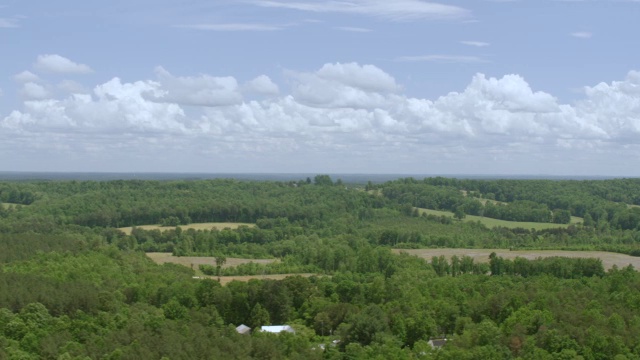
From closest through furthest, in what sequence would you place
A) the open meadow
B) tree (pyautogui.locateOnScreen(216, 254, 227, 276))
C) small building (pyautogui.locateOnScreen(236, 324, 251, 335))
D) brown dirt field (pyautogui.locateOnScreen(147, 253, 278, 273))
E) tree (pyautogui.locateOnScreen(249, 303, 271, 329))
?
small building (pyautogui.locateOnScreen(236, 324, 251, 335))
tree (pyautogui.locateOnScreen(249, 303, 271, 329))
tree (pyautogui.locateOnScreen(216, 254, 227, 276))
the open meadow
brown dirt field (pyautogui.locateOnScreen(147, 253, 278, 273))

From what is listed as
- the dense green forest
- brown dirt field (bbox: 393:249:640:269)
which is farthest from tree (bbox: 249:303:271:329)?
brown dirt field (bbox: 393:249:640:269)

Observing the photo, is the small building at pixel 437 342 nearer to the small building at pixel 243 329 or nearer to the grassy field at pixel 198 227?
the small building at pixel 243 329

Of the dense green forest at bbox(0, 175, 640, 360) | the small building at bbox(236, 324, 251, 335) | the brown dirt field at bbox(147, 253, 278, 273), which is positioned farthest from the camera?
the brown dirt field at bbox(147, 253, 278, 273)

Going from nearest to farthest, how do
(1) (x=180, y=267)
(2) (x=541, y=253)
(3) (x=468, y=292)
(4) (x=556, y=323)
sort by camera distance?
1. (4) (x=556, y=323)
2. (3) (x=468, y=292)
3. (1) (x=180, y=267)
4. (2) (x=541, y=253)

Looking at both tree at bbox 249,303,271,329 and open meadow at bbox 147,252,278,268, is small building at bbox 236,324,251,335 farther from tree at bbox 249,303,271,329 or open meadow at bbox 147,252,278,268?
open meadow at bbox 147,252,278,268

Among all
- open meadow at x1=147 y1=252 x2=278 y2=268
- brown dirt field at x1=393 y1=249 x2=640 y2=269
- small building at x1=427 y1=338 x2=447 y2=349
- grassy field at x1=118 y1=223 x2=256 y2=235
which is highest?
grassy field at x1=118 y1=223 x2=256 y2=235

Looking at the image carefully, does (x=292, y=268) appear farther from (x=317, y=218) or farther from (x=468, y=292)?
(x=317, y=218)

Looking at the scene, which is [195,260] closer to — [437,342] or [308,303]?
[308,303]

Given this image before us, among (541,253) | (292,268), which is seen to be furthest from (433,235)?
(292,268)
